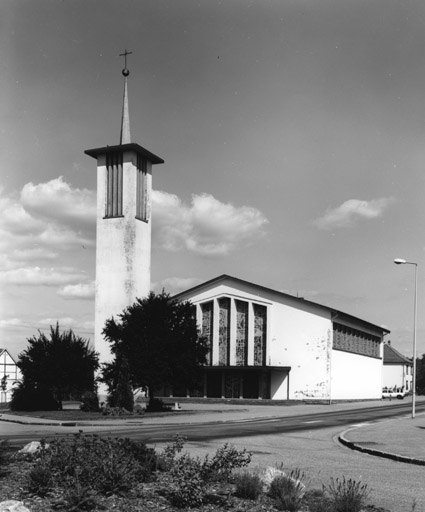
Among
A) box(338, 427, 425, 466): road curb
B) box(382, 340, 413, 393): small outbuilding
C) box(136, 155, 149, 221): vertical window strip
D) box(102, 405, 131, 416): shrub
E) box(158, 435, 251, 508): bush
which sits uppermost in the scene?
box(136, 155, 149, 221): vertical window strip

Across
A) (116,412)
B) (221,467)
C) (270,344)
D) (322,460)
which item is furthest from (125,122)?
(221,467)

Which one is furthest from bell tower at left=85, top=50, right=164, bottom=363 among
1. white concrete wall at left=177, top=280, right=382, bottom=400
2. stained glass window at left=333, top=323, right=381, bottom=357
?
stained glass window at left=333, top=323, right=381, bottom=357

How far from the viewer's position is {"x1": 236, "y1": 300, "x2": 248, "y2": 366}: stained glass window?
2372 inches

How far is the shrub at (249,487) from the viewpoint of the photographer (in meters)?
7.77

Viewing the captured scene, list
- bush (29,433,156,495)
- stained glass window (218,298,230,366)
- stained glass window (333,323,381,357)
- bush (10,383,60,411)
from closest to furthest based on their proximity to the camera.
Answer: bush (29,433,156,495)
bush (10,383,60,411)
stained glass window (333,323,381,357)
stained glass window (218,298,230,366)

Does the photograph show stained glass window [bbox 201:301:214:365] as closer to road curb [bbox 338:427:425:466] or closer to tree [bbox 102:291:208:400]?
tree [bbox 102:291:208:400]

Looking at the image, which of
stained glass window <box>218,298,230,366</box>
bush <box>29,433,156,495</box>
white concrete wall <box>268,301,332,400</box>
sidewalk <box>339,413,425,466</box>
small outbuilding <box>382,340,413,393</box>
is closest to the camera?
bush <box>29,433,156,495</box>

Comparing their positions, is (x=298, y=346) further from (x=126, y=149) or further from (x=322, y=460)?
(x=322, y=460)

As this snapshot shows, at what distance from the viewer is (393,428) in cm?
2497

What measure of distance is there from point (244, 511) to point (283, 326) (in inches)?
2065

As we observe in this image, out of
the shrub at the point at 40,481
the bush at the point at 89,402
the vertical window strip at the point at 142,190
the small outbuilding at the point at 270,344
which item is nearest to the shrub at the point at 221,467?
the shrub at the point at 40,481

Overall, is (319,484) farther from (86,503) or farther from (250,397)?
(250,397)

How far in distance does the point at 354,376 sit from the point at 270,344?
11406 mm

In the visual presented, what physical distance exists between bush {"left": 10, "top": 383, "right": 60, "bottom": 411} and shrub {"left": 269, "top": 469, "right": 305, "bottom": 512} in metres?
32.9
